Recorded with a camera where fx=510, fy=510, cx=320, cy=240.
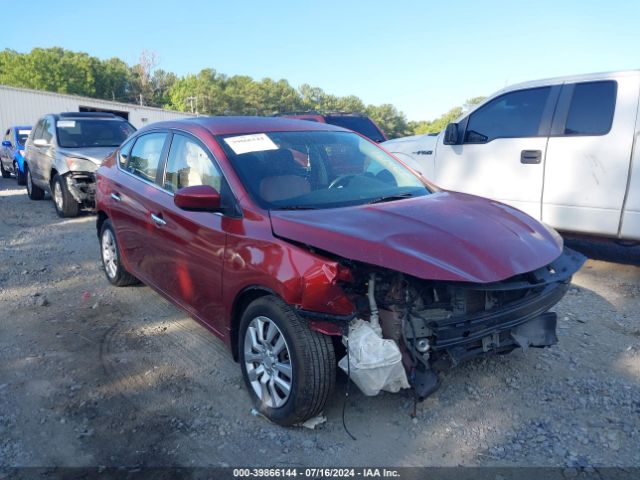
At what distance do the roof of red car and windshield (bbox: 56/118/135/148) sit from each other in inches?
242

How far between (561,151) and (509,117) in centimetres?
83

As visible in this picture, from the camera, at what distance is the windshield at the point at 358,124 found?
1134 centimetres

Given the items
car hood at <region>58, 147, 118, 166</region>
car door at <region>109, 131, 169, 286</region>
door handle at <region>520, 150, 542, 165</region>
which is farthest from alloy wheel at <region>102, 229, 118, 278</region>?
door handle at <region>520, 150, 542, 165</region>

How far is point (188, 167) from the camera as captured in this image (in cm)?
370

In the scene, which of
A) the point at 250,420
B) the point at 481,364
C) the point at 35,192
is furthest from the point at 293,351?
the point at 35,192

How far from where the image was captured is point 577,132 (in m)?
5.36

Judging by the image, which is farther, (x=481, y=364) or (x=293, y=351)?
(x=481, y=364)

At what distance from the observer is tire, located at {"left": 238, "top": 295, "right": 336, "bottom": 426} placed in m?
2.68

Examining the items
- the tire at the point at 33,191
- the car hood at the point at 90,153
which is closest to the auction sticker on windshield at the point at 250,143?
the car hood at the point at 90,153

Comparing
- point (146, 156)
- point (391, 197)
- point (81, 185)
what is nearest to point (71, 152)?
point (81, 185)

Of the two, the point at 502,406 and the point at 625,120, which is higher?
the point at 625,120

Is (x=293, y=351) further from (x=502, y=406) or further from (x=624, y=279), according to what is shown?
(x=624, y=279)

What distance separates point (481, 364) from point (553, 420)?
67cm

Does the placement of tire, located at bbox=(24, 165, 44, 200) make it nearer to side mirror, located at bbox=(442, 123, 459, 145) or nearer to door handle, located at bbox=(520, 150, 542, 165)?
side mirror, located at bbox=(442, 123, 459, 145)
